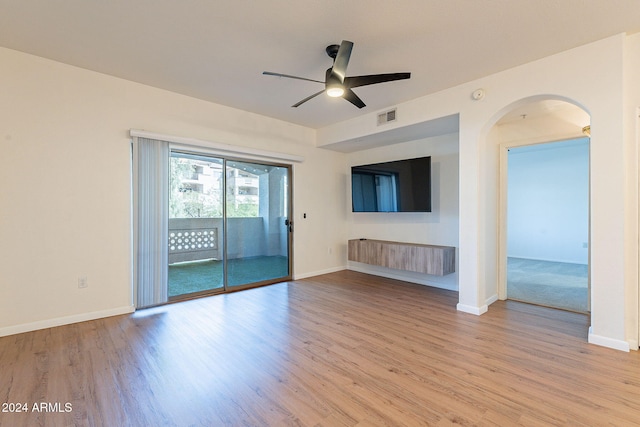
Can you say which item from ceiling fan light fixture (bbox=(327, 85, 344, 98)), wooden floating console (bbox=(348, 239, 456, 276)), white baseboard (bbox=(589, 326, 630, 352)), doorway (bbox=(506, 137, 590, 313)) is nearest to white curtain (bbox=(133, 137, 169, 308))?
ceiling fan light fixture (bbox=(327, 85, 344, 98))

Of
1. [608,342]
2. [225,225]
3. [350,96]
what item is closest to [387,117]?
[350,96]

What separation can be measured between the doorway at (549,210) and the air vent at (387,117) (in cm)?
338

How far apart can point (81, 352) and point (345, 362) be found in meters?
2.23

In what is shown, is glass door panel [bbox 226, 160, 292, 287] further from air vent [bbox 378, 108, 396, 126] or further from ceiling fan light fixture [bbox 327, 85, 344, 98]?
ceiling fan light fixture [bbox 327, 85, 344, 98]

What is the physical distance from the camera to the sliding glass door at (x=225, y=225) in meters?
3.99

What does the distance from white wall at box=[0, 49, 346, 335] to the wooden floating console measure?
3.39m

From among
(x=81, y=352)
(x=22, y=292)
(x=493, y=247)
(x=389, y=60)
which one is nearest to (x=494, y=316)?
(x=493, y=247)

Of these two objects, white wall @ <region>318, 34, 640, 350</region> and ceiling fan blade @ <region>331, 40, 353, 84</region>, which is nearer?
ceiling fan blade @ <region>331, 40, 353, 84</region>

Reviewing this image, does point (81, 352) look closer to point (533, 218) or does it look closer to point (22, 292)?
point (22, 292)

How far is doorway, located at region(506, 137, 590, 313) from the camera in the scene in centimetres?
645

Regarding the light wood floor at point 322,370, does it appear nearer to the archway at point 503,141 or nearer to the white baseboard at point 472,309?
the white baseboard at point 472,309

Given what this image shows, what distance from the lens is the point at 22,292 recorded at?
9.39 feet

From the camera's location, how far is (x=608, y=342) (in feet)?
8.25

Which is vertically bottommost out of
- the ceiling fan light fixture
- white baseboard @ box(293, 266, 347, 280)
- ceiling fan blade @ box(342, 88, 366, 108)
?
white baseboard @ box(293, 266, 347, 280)
